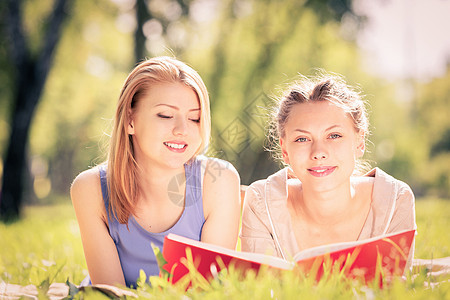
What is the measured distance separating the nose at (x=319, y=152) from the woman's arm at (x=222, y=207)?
530 millimetres

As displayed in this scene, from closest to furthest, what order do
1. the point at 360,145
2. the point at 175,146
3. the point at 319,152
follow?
the point at 319,152
the point at 175,146
the point at 360,145

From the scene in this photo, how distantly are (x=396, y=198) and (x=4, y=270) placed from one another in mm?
2880

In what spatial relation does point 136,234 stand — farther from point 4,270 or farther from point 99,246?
point 4,270

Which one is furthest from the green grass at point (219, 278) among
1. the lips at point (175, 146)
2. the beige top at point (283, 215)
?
the lips at point (175, 146)

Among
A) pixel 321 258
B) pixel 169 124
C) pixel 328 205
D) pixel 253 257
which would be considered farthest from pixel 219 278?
pixel 328 205

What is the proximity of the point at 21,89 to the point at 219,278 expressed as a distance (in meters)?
7.51

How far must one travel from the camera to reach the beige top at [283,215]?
9.08 feet

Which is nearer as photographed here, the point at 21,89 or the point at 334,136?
the point at 334,136

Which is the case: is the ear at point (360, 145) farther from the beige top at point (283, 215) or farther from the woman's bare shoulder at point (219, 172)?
the woman's bare shoulder at point (219, 172)

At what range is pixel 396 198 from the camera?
2.79m

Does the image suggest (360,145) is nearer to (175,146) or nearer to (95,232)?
(175,146)

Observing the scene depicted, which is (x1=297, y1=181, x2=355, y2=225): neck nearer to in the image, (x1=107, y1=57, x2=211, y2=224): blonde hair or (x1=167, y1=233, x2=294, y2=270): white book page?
(x1=107, y1=57, x2=211, y2=224): blonde hair

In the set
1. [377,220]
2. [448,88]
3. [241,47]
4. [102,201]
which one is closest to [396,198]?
[377,220]

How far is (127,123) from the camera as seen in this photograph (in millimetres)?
2879
